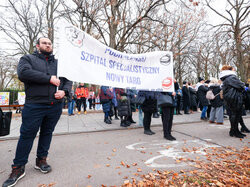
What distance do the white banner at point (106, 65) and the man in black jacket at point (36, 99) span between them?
0.23 metres

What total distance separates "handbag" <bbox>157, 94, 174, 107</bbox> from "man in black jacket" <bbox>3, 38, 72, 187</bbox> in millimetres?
2527

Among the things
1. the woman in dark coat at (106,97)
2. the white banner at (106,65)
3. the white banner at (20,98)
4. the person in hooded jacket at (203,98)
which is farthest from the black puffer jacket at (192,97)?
the white banner at (20,98)

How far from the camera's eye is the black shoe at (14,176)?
7.06 ft

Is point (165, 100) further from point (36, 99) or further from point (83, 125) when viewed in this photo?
point (83, 125)

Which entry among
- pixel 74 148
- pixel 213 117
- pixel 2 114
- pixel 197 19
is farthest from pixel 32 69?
pixel 197 19

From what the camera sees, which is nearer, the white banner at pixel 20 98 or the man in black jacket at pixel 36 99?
the man in black jacket at pixel 36 99

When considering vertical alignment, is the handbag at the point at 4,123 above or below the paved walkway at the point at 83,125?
above

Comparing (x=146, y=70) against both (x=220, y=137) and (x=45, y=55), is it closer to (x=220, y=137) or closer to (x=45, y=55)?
(x=45, y=55)

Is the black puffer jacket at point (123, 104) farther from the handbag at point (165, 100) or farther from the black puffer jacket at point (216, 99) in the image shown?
the black puffer jacket at point (216, 99)

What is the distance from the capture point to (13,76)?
3350cm

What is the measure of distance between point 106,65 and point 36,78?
1.63 meters

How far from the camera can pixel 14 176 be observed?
2225mm

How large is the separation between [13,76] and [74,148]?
37622mm

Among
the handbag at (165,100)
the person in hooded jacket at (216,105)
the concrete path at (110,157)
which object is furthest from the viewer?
the person in hooded jacket at (216,105)
